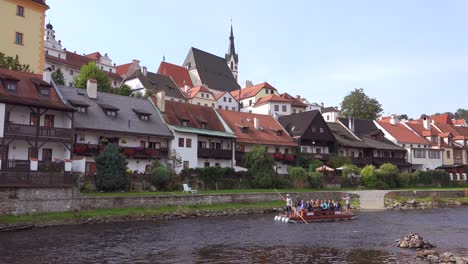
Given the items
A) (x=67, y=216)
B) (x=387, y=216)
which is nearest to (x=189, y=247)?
(x=67, y=216)

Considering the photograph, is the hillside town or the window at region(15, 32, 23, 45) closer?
the hillside town

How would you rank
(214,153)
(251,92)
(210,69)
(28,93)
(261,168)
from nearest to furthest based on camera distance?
(28,93)
(261,168)
(214,153)
(251,92)
(210,69)

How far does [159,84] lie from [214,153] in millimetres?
46310

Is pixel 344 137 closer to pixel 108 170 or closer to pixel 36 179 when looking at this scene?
pixel 108 170

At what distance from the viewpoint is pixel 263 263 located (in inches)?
936

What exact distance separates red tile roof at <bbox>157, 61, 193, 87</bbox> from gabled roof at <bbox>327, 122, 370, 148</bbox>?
4733cm

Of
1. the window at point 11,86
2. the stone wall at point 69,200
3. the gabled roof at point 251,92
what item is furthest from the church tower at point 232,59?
the window at point 11,86

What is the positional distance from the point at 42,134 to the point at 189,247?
22289mm

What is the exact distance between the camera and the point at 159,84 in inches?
4043

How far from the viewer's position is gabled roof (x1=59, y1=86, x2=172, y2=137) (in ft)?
166

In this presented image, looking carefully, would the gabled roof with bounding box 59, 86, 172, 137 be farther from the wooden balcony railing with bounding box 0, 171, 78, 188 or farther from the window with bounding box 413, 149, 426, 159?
the window with bounding box 413, 149, 426, 159

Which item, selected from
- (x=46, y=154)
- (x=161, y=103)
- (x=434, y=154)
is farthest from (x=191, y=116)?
(x=434, y=154)

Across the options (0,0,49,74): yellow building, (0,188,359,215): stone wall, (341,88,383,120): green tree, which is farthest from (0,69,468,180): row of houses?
(341,88,383,120): green tree

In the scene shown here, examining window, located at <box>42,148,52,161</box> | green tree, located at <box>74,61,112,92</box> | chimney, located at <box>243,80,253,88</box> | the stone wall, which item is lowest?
the stone wall
